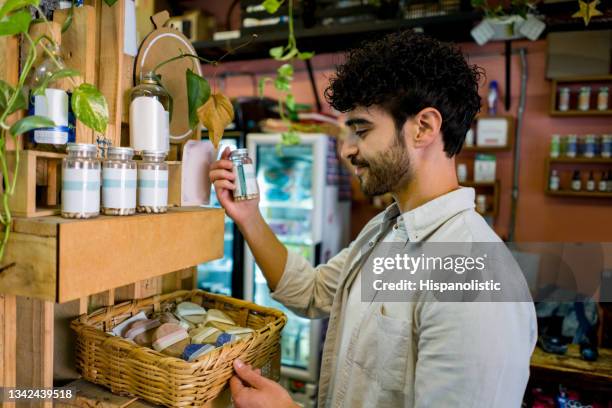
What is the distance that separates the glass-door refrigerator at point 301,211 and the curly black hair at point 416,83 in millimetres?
1786

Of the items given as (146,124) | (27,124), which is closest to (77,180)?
(27,124)

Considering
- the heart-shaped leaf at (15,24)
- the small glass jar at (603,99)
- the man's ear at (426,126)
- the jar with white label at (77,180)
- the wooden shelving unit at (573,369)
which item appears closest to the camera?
the heart-shaped leaf at (15,24)

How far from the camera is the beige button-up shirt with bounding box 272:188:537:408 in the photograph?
100cm

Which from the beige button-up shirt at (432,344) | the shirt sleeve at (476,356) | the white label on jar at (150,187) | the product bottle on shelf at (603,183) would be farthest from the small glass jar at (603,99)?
the white label on jar at (150,187)

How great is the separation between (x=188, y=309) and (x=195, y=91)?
67cm

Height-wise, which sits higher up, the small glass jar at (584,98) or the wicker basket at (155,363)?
the small glass jar at (584,98)

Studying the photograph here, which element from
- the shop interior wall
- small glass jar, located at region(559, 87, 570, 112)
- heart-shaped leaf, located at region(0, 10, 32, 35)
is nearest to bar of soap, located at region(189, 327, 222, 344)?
heart-shaped leaf, located at region(0, 10, 32, 35)

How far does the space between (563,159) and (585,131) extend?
28 cm

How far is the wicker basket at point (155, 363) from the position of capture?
40.9 inches

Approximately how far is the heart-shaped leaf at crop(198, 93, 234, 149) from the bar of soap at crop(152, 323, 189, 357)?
0.56 m

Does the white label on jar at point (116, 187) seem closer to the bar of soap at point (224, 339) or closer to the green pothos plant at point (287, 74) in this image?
the bar of soap at point (224, 339)

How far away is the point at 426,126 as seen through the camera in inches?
49.9

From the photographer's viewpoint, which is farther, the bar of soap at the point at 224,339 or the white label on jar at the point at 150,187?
the bar of soap at the point at 224,339

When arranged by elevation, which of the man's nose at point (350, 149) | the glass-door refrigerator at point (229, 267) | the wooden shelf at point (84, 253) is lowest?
the glass-door refrigerator at point (229, 267)
